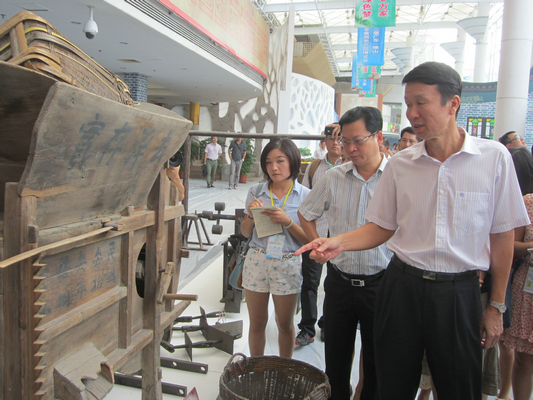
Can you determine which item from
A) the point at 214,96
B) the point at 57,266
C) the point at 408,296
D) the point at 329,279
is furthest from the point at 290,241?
the point at 214,96

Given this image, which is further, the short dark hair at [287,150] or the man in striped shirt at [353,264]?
the short dark hair at [287,150]

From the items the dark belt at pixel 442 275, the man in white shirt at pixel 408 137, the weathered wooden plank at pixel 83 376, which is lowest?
the weathered wooden plank at pixel 83 376

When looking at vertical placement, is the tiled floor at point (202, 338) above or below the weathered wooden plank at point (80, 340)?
below

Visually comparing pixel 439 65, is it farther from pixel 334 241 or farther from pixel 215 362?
pixel 215 362

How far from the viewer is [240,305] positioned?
3.87 meters

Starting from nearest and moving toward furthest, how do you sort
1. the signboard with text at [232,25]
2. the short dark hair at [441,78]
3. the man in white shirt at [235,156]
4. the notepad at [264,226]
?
the short dark hair at [441,78], the notepad at [264,226], the signboard with text at [232,25], the man in white shirt at [235,156]

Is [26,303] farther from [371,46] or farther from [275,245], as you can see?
[371,46]

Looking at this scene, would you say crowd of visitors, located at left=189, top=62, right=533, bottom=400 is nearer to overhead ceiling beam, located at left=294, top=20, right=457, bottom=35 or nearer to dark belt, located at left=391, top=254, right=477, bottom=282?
dark belt, located at left=391, top=254, right=477, bottom=282

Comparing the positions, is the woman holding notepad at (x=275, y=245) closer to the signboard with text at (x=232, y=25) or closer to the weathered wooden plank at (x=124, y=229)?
the weathered wooden plank at (x=124, y=229)

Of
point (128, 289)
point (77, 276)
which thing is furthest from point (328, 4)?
point (77, 276)

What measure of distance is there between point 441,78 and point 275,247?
1253mm

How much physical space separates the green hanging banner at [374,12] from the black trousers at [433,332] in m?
9.22

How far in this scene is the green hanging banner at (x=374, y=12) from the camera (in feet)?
30.7

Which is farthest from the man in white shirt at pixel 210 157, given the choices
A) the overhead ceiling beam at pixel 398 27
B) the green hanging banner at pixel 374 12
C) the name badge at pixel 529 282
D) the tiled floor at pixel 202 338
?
the overhead ceiling beam at pixel 398 27
